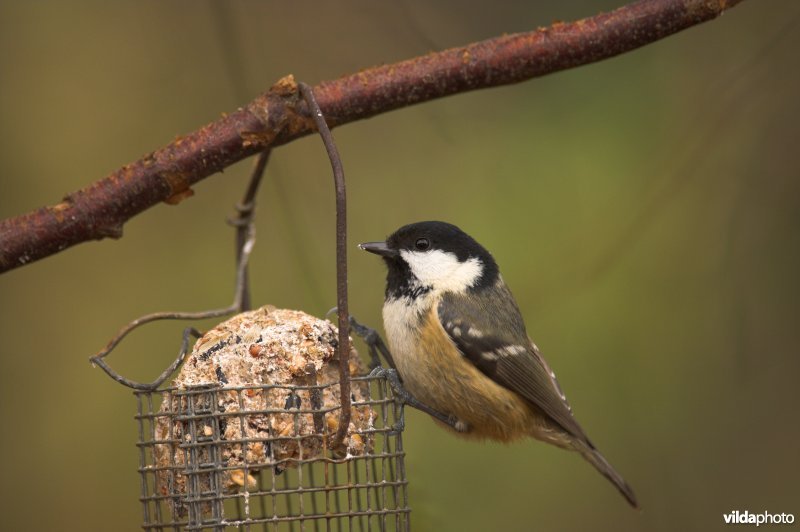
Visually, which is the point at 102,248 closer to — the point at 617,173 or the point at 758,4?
the point at 617,173

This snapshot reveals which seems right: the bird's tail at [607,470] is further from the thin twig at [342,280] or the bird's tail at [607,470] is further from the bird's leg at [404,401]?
the thin twig at [342,280]

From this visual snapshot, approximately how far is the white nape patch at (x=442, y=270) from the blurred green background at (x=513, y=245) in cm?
99

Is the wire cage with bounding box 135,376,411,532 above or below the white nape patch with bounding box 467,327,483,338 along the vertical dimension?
below

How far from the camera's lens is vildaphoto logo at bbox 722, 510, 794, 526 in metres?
4.96

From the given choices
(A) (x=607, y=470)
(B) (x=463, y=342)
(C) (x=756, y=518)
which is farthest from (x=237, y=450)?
(C) (x=756, y=518)

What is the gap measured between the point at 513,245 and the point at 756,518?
1.98 metres

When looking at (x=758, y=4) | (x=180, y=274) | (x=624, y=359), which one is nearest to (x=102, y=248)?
(x=180, y=274)

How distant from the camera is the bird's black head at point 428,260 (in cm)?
367

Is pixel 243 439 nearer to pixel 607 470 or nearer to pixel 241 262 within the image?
pixel 241 262

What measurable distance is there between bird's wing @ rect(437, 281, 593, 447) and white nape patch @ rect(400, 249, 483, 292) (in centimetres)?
6

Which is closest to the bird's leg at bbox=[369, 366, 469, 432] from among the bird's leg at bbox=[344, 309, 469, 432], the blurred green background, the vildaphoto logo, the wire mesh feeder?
the bird's leg at bbox=[344, 309, 469, 432]

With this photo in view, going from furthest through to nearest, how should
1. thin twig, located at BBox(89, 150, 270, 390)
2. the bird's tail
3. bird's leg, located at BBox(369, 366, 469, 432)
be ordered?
the bird's tail → bird's leg, located at BBox(369, 366, 469, 432) → thin twig, located at BBox(89, 150, 270, 390)

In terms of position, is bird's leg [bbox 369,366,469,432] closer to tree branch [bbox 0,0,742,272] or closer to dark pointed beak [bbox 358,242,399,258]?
dark pointed beak [bbox 358,242,399,258]

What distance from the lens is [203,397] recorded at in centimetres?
284
